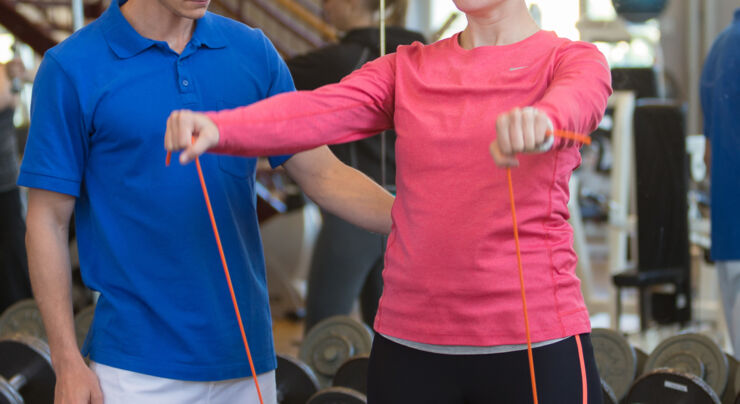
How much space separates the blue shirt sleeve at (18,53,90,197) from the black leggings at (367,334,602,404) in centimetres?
60

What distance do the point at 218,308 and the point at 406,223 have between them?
404 millimetres

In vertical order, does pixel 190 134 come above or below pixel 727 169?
above

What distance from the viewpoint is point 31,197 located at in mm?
1338

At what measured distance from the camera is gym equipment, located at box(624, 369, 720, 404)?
2.13 metres

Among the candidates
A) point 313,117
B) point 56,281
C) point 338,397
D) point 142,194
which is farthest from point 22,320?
point 313,117

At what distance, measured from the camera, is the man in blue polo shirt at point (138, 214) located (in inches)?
51.4

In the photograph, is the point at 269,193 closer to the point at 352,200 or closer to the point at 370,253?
the point at 370,253

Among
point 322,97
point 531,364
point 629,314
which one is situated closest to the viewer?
point 531,364

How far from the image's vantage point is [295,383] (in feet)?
8.21

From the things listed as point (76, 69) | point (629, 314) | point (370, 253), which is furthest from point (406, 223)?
point (629, 314)

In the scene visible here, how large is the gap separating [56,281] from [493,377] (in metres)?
0.73

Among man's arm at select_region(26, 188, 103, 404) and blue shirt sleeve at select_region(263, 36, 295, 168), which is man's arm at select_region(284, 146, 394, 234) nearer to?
blue shirt sleeve at select_region(263, 36, 295, 168)

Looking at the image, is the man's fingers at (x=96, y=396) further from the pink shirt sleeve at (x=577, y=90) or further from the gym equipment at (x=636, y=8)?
the gym equipment at (x=636, y=8)

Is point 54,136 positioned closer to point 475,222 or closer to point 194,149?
point 194,149
